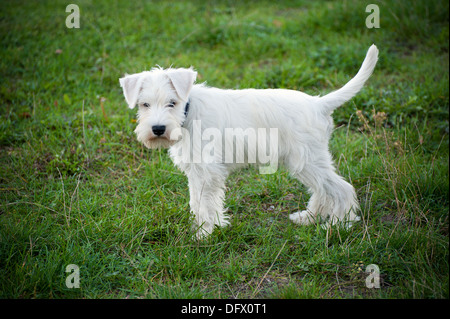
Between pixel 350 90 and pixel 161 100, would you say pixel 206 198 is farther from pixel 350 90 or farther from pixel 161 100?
pixel 350 90

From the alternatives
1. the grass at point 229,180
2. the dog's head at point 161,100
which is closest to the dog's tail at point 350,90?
the grass at point 229,180

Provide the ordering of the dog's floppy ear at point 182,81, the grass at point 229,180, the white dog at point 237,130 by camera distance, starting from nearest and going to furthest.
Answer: the grass at point 229,180 → the dog's floppy ear at point 182,81 → the white dog at point 237,130

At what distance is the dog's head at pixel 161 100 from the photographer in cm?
365

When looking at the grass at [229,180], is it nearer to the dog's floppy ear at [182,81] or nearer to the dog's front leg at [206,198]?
the dog's front leg at [206,198]

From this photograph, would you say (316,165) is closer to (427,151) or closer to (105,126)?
(427,151)

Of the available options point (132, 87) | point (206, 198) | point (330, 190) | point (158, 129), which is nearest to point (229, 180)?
point (206, 198)

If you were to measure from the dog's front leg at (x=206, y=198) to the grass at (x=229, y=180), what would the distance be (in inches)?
5.9

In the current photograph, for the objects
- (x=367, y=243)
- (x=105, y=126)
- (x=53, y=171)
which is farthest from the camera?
(x=105, y=126)

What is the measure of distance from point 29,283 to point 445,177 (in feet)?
14.5

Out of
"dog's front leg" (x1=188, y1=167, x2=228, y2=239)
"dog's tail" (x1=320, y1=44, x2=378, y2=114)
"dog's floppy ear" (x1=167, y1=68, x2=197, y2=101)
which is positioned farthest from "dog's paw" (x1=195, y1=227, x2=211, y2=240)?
"dog's tail" (x1=320, y1=44, x2=378, y2=114)

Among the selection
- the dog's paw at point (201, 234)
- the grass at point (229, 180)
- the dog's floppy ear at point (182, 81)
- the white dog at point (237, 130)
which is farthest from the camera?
the dog's paw at point (201, 234)
